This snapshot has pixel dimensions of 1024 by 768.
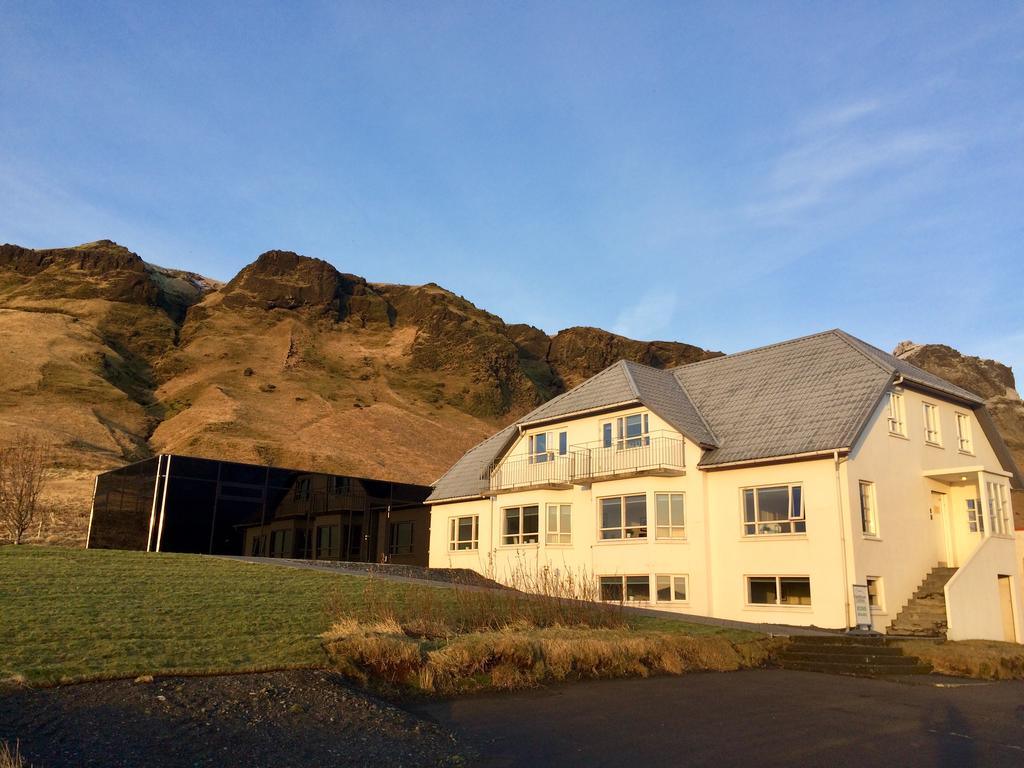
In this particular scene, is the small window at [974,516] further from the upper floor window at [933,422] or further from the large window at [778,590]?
the large window at [778,590]

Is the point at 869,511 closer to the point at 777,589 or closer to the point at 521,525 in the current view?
the point at 777,589

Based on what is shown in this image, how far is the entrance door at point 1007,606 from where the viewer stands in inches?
995

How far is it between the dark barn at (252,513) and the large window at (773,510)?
1897 cm

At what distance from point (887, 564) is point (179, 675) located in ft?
65.3

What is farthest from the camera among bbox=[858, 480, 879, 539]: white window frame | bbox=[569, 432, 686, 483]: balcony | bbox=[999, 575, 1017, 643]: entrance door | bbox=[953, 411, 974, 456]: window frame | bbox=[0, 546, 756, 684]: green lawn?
bbox=[953, 411, 974, 456]: window frame

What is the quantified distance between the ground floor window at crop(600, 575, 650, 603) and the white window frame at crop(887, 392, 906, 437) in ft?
29.3

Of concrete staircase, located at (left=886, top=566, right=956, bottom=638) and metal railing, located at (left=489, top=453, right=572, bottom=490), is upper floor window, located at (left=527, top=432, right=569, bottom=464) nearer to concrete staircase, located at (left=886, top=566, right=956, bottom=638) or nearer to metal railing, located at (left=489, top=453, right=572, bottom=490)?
metal railing, located at (left=489, top=453, right=572, bottom=490)

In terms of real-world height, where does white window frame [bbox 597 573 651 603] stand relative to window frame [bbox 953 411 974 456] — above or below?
below

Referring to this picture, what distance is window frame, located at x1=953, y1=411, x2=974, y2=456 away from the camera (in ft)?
93.7

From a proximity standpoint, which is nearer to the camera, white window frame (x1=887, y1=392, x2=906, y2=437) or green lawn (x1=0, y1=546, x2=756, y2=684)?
green lawn (x1=0, y1=546, x2=756, y2=684)

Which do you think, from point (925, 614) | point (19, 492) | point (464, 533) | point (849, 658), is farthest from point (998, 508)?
point (19, 492)

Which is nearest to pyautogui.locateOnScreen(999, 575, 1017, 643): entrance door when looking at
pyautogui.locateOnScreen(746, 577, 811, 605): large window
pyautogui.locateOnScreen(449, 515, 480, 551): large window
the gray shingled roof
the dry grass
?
the gray shingled roof

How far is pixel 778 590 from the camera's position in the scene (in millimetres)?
23719

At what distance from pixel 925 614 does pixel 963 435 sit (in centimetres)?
854
